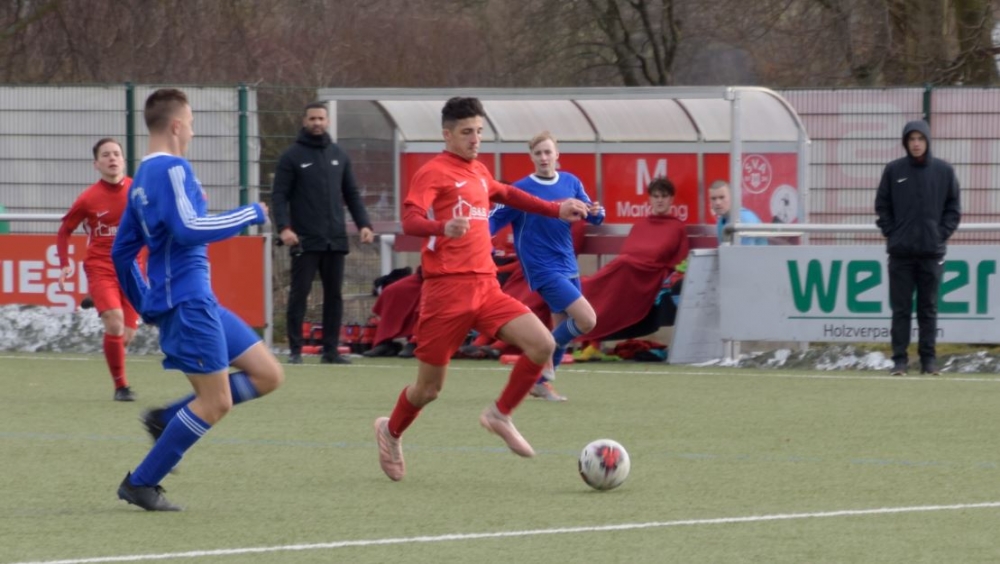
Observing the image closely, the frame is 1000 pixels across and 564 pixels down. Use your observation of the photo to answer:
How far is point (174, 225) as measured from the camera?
6.87m

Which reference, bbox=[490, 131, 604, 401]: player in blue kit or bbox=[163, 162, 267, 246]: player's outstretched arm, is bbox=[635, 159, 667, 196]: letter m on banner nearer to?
bbox=[490, 131, 604, 401]: player in blue kit

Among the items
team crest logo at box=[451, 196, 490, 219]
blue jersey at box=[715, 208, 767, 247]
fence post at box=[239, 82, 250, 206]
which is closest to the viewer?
team crest logo at box=[451, 196, 490, 219]

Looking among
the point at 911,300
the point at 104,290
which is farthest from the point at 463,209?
the point at 911,300

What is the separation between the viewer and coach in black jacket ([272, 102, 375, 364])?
45.6 ft

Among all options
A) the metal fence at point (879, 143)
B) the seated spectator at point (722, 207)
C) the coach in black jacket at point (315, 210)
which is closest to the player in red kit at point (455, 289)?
the coach in black jacket at point (315, 210)

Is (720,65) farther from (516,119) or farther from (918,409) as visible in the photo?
(918,409)

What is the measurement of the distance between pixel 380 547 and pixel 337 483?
1646mm

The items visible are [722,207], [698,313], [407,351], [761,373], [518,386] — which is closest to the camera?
[518,386]

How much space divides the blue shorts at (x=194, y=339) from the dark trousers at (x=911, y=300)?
711 centimetres

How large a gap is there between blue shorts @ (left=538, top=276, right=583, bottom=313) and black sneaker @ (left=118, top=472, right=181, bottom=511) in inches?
175

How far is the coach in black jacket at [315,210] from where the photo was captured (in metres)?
13.9

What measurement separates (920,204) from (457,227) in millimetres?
6264

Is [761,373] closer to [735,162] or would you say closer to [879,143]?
[735,162]

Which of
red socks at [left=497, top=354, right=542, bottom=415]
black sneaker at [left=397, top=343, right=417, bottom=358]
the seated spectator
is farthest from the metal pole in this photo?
red socks at [left=497, top=354, right=542, bottom=415]
